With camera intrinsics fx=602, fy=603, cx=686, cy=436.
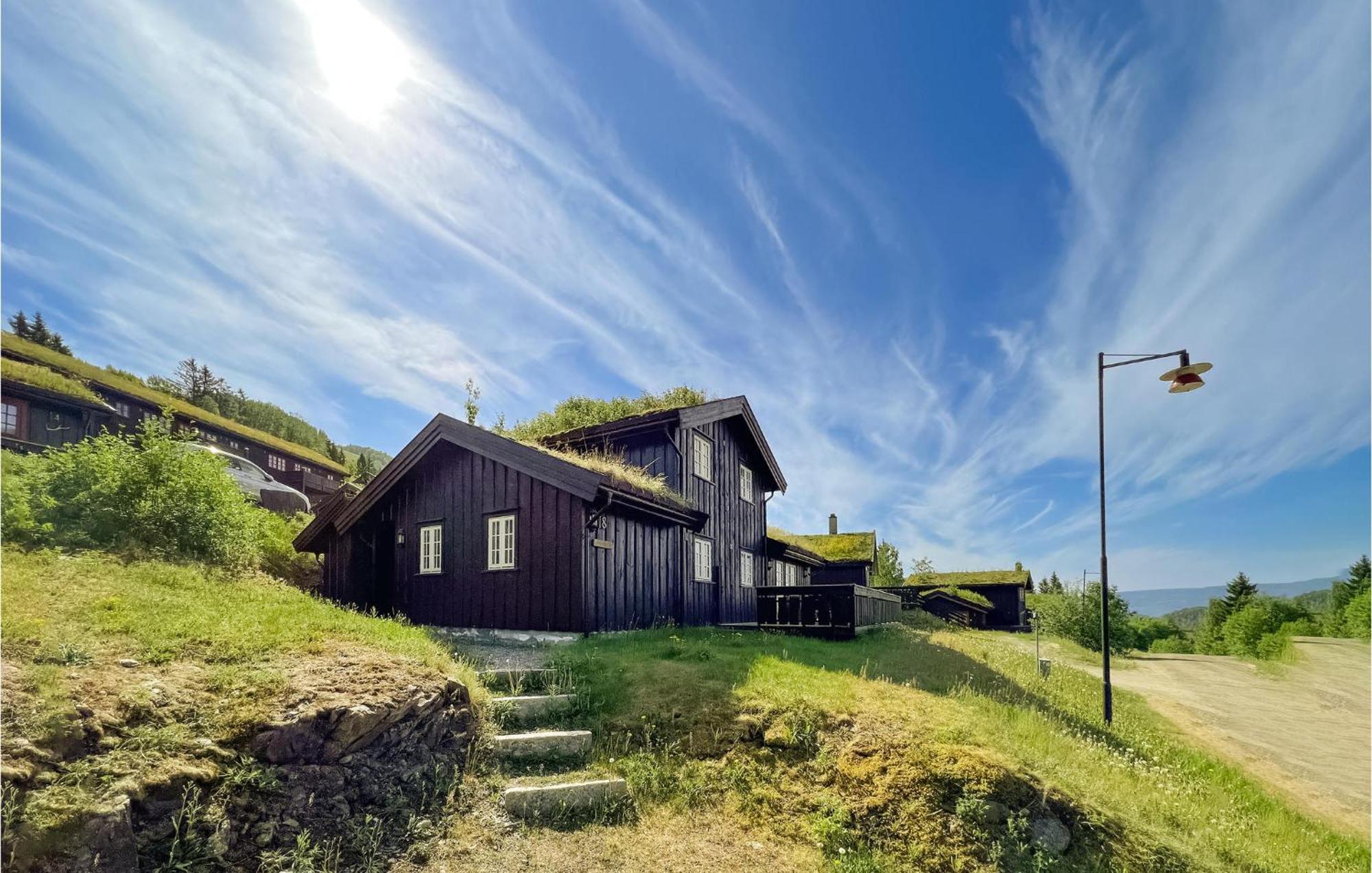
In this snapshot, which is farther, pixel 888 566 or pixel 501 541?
pixel 888 566

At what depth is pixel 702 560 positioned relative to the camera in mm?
17453

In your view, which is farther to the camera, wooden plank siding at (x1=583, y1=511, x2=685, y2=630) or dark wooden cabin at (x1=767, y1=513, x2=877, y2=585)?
dark wooden cabin at (x1=767, y1=513, x2=877, y2=585)

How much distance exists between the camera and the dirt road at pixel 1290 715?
1159 cm

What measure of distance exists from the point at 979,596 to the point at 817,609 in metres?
30.9

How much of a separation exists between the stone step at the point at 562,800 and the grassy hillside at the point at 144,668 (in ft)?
5.68

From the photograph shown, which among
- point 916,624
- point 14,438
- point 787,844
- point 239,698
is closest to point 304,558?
point 14,438

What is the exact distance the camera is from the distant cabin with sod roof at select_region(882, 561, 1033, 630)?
39.3 metres

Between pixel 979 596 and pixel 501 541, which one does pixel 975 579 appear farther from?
pixel 501 541

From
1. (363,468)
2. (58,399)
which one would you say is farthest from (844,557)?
(363,468)

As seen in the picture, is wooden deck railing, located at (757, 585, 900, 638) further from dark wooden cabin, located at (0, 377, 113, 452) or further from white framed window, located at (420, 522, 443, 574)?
dark wooden cabin, located at (0, 377, 113, 452)

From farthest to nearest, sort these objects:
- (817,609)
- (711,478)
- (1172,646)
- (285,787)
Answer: (1172,646), (711,478), (817,609), (285,787)

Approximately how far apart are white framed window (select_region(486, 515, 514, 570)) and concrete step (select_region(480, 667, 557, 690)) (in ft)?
14.6

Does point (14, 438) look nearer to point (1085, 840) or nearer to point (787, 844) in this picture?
point (787, 844)

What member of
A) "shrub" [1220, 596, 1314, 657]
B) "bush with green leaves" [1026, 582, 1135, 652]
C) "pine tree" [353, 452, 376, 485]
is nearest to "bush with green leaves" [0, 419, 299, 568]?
"pine tree" [353, 452, 376, 485]
